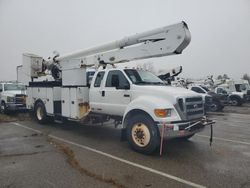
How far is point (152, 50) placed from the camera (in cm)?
703

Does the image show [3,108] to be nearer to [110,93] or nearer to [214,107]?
[110,93]

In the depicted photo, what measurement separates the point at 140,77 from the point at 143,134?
76.0 inches

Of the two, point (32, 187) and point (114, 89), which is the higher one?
point (114, 89)

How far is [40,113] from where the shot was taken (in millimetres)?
11086

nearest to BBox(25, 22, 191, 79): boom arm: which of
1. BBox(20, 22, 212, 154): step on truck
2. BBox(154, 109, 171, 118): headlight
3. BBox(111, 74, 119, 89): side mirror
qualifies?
BBox(20, 22, 212, 154): step on truck

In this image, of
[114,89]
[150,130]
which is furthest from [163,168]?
[114,89]

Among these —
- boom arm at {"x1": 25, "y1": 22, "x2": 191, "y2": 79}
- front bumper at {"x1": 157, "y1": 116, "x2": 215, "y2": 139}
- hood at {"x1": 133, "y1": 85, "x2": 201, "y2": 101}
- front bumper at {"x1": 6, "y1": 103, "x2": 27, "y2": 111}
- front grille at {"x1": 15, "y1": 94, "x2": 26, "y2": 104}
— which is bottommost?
front bumper at {"x1": 157, "y1": 116, "x2": 215, "y2": 139}

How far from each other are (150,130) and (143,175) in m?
1.52

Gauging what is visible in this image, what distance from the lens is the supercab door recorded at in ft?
23.9

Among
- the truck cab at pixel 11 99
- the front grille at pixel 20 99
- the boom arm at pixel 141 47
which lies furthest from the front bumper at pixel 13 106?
the boom arm at pixel 141 47

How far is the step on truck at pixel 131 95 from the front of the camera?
242 inches

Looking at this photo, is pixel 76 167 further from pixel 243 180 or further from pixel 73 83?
pixel 73 83

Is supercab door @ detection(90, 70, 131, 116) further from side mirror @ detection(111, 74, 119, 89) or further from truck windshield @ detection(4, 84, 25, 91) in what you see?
truck windshield @ detection(4, 84, 25, 91)

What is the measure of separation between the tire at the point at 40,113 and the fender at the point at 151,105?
544cm
